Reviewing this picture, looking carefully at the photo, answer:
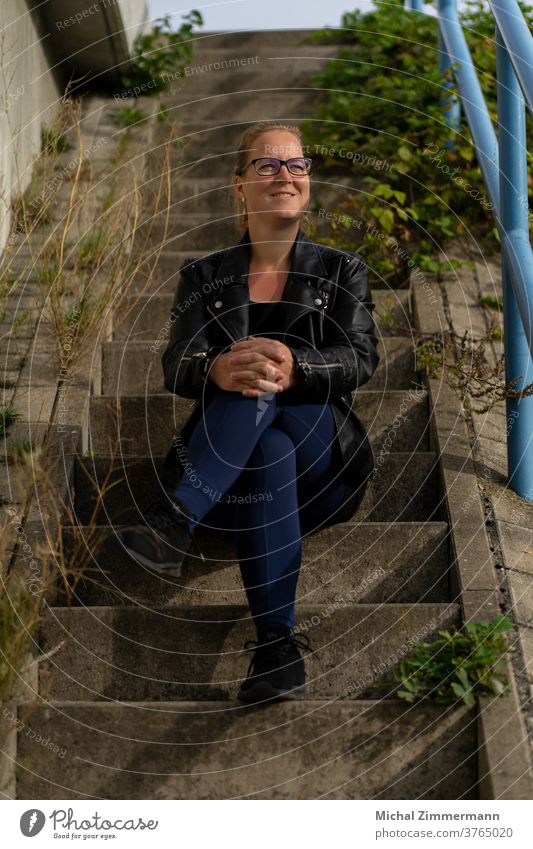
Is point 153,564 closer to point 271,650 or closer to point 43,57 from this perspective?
point 271,650

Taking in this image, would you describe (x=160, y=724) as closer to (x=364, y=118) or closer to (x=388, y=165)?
(x=388, y=165)

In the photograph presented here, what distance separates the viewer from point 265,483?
2.32 meters

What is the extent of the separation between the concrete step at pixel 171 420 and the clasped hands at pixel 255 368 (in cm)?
52

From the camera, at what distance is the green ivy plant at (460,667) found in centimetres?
209

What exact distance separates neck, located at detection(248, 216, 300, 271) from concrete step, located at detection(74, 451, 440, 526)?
0.51 meters

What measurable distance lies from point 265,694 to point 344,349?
763mm

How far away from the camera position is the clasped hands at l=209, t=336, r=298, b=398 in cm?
240

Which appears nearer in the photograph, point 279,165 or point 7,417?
point 279,165

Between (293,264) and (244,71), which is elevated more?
Result: (244,71)

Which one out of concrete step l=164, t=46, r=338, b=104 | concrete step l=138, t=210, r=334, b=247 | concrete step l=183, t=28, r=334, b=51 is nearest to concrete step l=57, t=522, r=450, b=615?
concrete step l=138, t=210, r=334, b=247

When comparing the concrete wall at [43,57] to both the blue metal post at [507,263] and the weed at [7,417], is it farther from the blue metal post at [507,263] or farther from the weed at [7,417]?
the blue metal post at [507,263]

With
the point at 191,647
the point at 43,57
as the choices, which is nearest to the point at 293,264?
the point at 191,647
